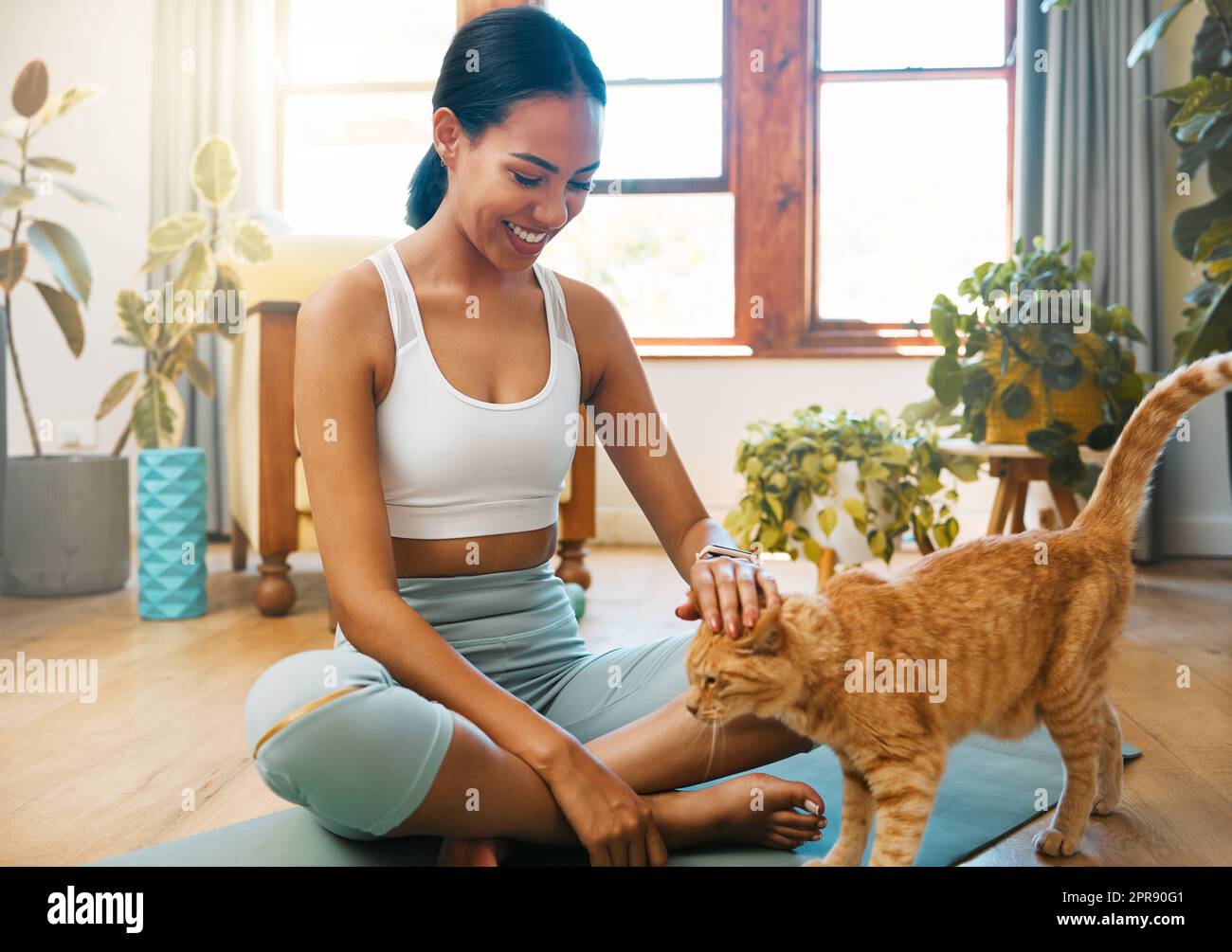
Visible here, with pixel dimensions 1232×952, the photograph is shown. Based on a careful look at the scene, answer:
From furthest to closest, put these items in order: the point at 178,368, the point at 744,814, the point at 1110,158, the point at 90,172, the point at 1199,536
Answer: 1. the point at 90,172
2. the point at 1199,536
3. the point at 1110,158
4. the point at 178,368
5. the point at 744,814

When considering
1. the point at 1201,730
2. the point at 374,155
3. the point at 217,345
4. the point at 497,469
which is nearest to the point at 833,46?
the point at 374,155

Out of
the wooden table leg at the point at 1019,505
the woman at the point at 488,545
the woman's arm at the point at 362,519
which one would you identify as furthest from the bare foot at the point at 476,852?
the wooden table leg at the point at 1019,505

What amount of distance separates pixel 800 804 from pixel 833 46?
11.8ft

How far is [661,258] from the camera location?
4359 millimetres

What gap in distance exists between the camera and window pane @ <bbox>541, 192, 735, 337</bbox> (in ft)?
14.2

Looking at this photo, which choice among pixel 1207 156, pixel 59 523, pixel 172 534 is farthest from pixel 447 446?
pixel 1207 156

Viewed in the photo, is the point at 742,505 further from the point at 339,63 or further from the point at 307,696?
the point at 339,63

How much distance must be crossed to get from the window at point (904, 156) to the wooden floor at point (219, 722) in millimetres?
1422

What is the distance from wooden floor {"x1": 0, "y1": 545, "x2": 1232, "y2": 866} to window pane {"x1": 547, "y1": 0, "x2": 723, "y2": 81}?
2.12m

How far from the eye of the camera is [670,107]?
4.34 meters

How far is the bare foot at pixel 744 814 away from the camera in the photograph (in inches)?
50.4

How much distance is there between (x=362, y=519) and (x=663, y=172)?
340 centimetres

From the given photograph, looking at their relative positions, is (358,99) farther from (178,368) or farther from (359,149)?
(178,368)

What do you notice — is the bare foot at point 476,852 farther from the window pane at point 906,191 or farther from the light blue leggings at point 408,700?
the window pane at point 906,191
